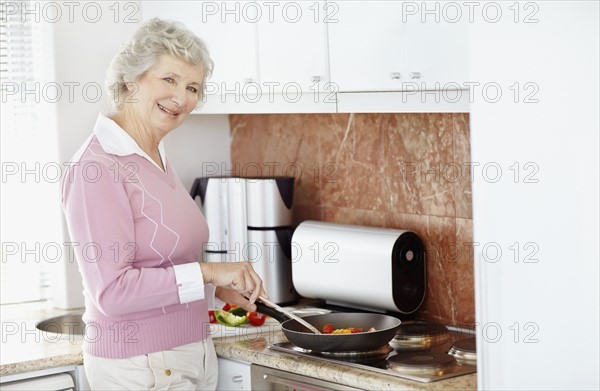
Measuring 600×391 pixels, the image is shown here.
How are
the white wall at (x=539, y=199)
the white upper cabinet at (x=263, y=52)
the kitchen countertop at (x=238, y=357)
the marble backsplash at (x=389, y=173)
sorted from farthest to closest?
the marble backsplash at (x=389, y=173), the white upper cabinet at (x=263, y=52), the kitchen countertop at (x=238, y=357), the white wall at (x=539, y=199)

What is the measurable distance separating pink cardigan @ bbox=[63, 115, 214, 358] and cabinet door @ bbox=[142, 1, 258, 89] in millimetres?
600

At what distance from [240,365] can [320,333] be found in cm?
26

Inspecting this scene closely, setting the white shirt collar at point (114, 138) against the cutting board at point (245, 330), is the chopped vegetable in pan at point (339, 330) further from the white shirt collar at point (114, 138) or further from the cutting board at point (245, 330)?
the white shirt collar at point (114, 138)

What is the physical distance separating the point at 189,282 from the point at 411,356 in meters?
0.62

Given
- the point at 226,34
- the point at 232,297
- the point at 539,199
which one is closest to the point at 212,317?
the point at 232,297

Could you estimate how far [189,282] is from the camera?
2.13m

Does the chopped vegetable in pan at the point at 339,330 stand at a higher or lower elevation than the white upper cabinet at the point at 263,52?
lower

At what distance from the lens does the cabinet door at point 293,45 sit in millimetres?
2582

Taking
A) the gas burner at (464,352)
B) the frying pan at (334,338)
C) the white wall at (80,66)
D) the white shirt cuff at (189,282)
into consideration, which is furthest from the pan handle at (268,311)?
the white wall at (80,66)

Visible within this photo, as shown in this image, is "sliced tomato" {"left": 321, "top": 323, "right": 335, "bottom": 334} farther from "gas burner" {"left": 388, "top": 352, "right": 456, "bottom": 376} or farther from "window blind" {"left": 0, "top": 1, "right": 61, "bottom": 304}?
"window blind" {"left": 0, "top": 1, "right": 61, "bottom": 304}

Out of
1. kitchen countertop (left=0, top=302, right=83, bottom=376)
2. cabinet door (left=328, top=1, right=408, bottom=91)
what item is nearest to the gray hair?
cabinet door (left=328, top=1, right=408, bottom=91)

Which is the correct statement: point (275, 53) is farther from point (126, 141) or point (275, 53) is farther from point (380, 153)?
point (126, 141)

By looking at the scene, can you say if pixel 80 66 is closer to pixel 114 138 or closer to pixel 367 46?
pixel 114 138

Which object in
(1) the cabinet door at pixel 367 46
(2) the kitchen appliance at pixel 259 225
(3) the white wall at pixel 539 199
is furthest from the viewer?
(2) the kitchen appliance at pixel 259 225
